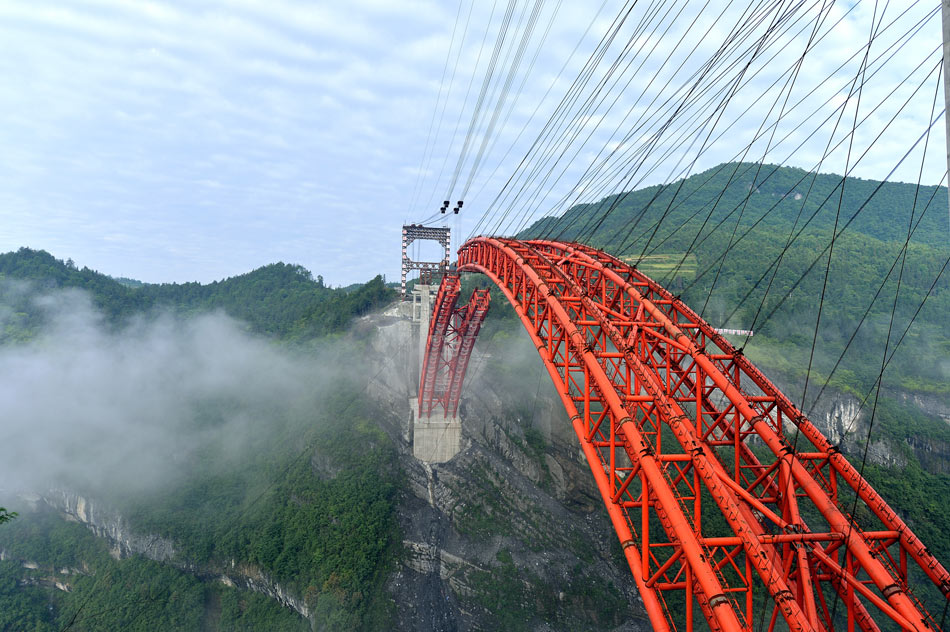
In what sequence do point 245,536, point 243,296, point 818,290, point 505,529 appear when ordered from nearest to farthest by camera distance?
1. point 505,529
2. point 245,536
3. point 818,290
4. point 243,296

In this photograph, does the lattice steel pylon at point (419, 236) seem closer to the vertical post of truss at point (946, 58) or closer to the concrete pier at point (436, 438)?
the concrete pier at point (436, 438)

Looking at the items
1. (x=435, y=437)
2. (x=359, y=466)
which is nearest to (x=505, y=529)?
(x=435, y=437)

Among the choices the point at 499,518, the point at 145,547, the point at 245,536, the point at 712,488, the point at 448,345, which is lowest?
the point at 145,547

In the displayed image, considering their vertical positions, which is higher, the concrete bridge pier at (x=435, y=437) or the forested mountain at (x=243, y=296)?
the forested mountain at (x=243, y=296)

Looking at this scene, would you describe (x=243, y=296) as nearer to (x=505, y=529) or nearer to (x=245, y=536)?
(x=245, y=536)

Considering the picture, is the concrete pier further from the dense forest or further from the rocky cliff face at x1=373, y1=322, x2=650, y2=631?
the dense forest

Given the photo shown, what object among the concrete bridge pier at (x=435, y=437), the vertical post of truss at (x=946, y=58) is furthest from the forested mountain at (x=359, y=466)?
the vertical post of truss at (x=946, y=58)

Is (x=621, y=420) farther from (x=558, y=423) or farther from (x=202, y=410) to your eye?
(x=202, y=410)
